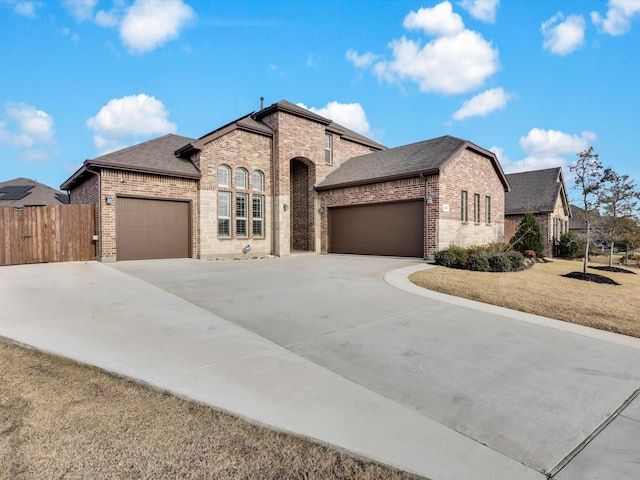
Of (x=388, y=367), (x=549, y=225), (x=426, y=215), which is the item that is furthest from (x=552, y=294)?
(x=549, y=225)

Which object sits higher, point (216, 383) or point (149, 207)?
point (149, 207)

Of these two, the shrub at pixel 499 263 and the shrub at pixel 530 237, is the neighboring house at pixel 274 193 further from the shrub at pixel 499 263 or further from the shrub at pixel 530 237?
the shrub at pixel 499 263

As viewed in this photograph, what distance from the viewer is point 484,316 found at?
5812 millimetres

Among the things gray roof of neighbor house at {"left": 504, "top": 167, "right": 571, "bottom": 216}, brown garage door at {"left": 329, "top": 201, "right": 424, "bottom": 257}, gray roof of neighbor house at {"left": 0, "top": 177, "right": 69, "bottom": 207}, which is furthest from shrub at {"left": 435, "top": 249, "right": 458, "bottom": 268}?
gray roof of neighbor house at {"left": 0, "top": 177, "right": 69, "bottom": 207}

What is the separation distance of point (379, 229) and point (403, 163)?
3.39 meters

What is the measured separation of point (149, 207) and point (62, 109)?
35.0 ft

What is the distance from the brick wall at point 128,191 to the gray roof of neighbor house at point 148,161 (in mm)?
314

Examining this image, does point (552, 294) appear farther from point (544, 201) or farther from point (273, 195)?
point (544, 201)

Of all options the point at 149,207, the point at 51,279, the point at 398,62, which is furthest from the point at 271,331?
the point at 398,62

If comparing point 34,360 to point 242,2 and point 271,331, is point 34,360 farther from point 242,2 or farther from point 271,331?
point 242,2

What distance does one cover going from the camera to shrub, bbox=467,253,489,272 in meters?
11.3

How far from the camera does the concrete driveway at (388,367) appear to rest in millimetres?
2346

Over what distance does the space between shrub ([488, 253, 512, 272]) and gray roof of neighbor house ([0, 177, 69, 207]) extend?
27.3 metres

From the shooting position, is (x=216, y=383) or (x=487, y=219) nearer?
(x=216, y=383)
